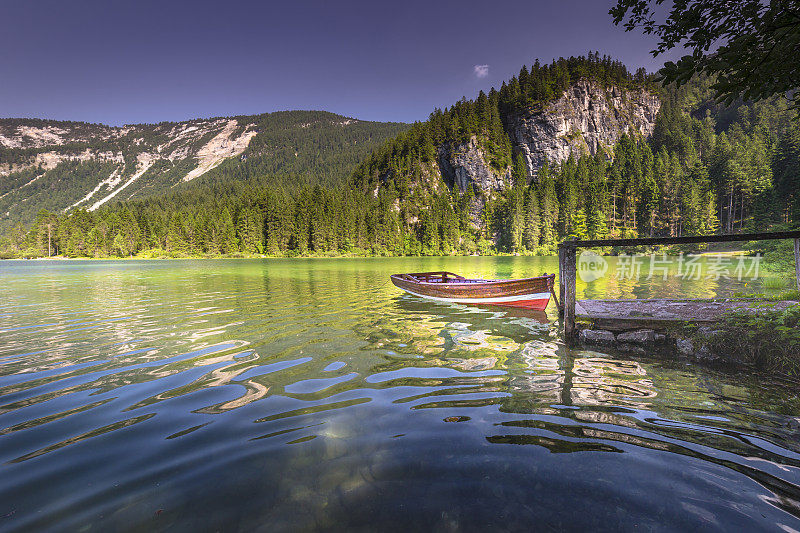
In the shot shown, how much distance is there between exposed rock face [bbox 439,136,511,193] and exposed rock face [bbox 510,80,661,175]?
70.9 ft

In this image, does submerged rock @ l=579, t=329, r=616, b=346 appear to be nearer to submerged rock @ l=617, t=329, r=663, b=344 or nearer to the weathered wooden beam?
submerged rock @ l=617, t=329, r=663, b=344

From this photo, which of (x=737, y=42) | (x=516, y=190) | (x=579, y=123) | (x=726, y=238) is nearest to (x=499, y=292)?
(x=726, y=238)

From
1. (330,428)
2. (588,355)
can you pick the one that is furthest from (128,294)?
(588,355)

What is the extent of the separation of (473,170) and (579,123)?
63309 mm

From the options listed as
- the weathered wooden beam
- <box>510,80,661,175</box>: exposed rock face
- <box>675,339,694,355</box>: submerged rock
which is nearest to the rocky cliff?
<box>510,80,661,175</box>: exposed rock face

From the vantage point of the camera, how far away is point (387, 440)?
14.4ft

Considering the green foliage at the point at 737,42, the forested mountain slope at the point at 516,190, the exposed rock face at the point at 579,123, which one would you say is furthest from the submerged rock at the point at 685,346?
the exposed rock face at the point at 579,123

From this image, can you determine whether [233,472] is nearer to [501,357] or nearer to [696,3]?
[501,357]

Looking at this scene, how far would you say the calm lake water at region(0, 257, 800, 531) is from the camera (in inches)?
120

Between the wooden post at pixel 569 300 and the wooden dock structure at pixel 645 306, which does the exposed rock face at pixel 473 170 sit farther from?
the wooden post at pixel 569 300

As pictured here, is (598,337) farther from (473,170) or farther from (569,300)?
(473,170)

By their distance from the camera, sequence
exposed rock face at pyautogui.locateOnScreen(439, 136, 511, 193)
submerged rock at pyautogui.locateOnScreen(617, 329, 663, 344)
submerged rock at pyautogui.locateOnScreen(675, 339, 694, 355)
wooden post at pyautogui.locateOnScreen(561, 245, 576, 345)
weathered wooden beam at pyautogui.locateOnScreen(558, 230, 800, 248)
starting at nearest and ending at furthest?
weathered wooden beam at pyautogui.locateOnScreen(558, 230, 800, 248) < submerged rock at pyautogui.locateOnScreen(675, 339, 694, 355) < submerged rock at pyautogui.locateOnScreen(617, 329, 663, 344) < wooden post at pyautogui.locateOnScreen(561, 245, 576, 345) < exposed rock face at pyautogui.locateOnScreen(439, 136, 511, 193)

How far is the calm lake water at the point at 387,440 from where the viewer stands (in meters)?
3.04

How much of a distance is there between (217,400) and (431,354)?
15.8 ft
